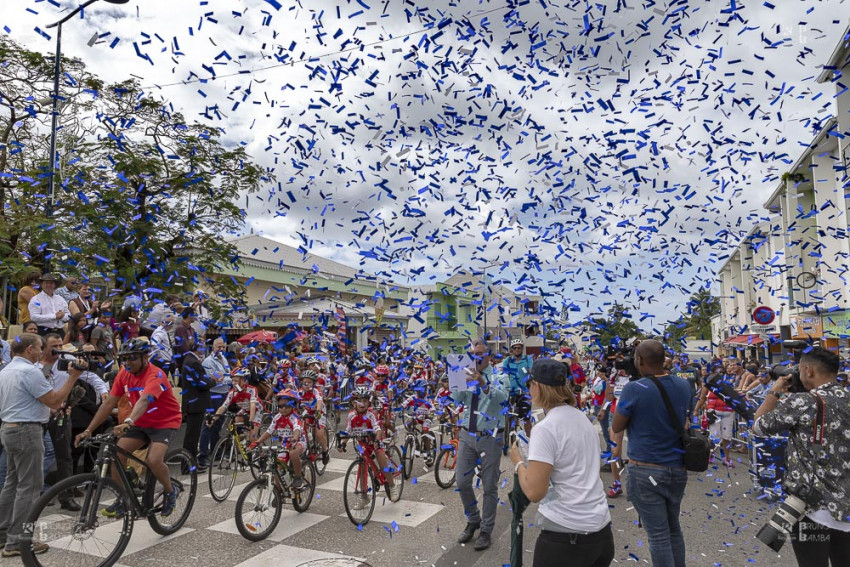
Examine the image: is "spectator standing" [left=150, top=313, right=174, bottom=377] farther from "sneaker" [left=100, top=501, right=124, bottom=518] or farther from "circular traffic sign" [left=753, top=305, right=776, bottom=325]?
"circular traffic sign" [left=753, top=305, right=776, bottom=325]

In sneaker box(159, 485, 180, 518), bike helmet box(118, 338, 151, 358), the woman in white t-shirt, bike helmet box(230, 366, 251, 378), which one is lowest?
sneaker box(159, 485, 180, 518)

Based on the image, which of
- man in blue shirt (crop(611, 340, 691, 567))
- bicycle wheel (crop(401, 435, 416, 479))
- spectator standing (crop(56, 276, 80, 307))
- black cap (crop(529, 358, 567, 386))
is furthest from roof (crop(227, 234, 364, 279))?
black cap (crop(529, 358, 567, 386))

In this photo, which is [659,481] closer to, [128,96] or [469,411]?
[469,411]

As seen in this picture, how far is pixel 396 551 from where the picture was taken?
5.62 meters

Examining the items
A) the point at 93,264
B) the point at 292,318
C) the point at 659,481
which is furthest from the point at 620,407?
the point at 292,318

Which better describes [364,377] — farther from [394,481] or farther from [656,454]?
[656,454]

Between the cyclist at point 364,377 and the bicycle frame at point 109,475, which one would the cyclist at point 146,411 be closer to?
the bicycle frame at point 109,475

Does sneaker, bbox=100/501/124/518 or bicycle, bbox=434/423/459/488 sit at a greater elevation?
sneaker, bbox=100/501/124/518

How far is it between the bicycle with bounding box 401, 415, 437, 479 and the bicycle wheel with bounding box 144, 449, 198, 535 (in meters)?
3.24

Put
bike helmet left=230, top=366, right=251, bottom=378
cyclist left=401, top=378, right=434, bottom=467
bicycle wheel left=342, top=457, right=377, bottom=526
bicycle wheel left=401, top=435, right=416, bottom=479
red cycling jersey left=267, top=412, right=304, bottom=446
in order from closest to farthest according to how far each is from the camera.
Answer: bicycle wheel left=342, top=457, right=377, bottom=526 → red cycling jersey left=267, top=412, right=304, bottom=446 → bicycle wheel left=401, top=435, right=416, bottom=479 → bike helmet left=230, top=366, right=251, bottom=378 → cyclist left=401, top=378, right=434, bottom=467

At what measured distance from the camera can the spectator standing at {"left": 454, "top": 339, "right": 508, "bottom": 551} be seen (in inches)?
231

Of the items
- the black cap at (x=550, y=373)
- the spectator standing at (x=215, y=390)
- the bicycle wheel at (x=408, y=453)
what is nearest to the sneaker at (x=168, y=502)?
the spectator standing at (x=215, y=390)

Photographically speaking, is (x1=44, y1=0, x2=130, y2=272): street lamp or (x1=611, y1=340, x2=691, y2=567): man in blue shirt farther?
(x1=44, y1=0, x2=130, y2=272): street lamp

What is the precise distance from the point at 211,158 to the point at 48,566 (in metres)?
14.1
